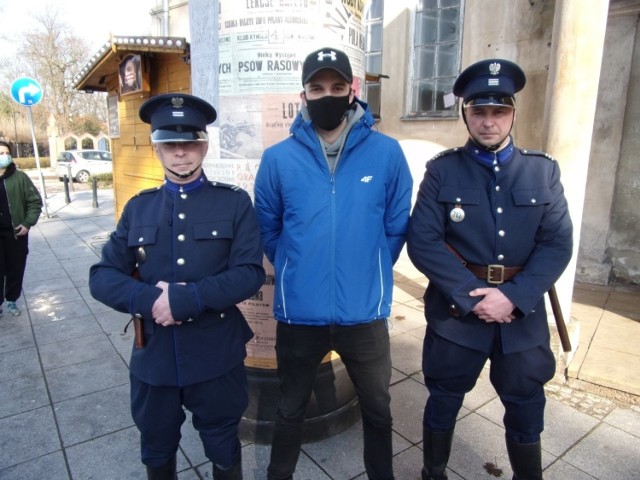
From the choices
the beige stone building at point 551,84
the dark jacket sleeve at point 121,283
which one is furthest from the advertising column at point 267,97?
the dark jacket sleeve at point 121,283

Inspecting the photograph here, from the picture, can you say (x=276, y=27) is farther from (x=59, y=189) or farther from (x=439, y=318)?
(x=59, y=189)

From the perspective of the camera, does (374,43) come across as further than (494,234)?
Yes

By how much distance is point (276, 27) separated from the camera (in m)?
2.62

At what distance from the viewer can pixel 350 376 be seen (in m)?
2.19

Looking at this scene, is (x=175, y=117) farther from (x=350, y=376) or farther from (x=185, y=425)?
(x=185, y=425)

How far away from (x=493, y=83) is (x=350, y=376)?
151cm

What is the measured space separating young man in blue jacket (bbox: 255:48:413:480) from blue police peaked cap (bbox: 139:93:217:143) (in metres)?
0.36

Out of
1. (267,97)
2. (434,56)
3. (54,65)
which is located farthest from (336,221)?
(54,65)

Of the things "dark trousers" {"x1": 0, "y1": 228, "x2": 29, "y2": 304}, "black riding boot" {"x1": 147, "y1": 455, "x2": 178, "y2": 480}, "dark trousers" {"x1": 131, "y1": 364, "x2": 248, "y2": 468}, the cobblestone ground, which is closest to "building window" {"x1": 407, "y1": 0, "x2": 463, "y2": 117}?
the cobblestone ground

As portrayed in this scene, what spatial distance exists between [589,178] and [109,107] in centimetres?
774

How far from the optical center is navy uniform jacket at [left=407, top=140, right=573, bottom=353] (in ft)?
6.72

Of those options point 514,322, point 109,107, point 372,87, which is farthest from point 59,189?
point 514,322

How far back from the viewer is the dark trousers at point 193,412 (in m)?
1.99

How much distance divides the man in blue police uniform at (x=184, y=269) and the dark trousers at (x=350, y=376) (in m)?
0.26
